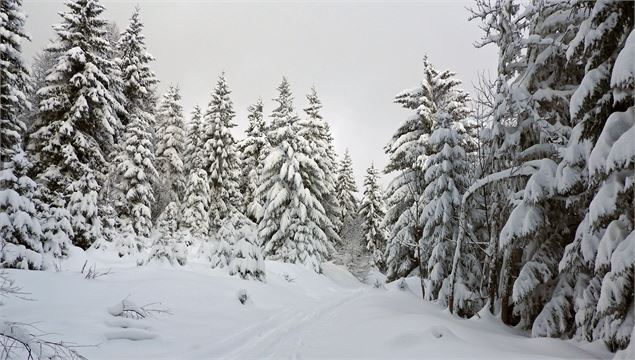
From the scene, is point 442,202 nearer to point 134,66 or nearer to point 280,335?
point 280,335

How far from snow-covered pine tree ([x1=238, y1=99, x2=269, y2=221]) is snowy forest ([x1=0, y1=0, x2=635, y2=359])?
86.9 inches

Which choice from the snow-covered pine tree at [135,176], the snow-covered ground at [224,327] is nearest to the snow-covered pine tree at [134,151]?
the snow-covered pine tree at [135,176]

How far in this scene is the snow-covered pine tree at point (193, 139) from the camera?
34938mm

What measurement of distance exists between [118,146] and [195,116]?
1111 centimetres

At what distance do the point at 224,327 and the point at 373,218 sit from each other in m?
30.4

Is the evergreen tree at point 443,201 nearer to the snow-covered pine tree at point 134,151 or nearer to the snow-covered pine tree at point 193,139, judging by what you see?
the snow-covered pine tree at point 134,151

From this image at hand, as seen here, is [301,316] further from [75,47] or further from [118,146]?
[118,146]

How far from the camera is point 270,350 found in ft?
24.3

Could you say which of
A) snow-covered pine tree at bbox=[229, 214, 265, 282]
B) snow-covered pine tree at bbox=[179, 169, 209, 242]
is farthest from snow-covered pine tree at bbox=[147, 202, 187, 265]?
snow-covered pine tree at bbox=[179, 169, 209, 242]

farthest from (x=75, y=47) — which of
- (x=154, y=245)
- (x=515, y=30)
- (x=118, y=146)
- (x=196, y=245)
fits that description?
(x=515, y=30)

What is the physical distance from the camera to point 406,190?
21.2m

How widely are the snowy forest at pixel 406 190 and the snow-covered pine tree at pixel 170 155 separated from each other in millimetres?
369

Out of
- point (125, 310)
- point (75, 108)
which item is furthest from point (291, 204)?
point (125, 310)

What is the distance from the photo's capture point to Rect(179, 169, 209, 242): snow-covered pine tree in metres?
31.3
